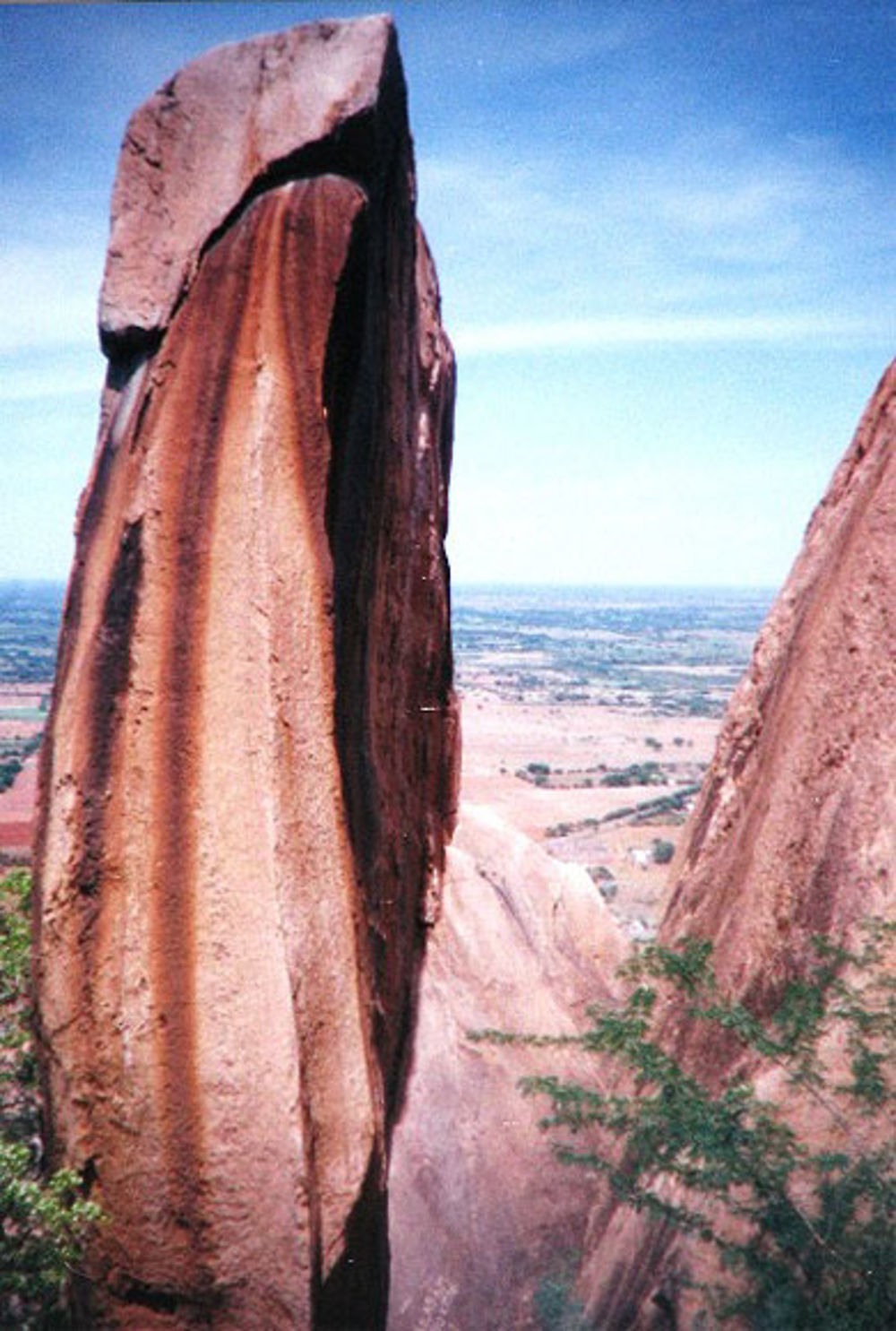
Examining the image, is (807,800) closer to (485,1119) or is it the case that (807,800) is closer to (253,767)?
(485,1119)

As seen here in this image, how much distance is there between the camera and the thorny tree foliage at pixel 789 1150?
583 centimetres

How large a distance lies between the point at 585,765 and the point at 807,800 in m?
64.6

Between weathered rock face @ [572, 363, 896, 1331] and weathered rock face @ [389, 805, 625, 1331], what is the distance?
0.72 metres

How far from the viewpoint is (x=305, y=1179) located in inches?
200

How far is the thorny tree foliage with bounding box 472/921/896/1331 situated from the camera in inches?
230

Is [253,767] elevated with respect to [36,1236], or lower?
elevated

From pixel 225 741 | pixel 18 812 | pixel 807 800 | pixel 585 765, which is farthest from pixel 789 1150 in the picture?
pixel 585 765

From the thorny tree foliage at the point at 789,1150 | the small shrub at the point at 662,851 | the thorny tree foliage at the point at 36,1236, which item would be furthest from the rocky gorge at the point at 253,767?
the small shrub at the point at 662,851

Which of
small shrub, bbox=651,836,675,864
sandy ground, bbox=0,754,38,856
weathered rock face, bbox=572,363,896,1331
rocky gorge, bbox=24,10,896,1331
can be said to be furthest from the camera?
small shrub, bbox=651,836,675,864

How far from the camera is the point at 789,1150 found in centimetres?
651

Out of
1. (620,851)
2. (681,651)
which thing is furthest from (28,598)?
(620,851)

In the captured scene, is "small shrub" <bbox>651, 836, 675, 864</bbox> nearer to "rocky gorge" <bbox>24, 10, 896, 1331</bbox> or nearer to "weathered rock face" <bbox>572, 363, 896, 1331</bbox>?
"weathered rock face" <bbox>572, 363, 896, 1331</bbox>

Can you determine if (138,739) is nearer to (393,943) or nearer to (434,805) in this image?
(393,943)

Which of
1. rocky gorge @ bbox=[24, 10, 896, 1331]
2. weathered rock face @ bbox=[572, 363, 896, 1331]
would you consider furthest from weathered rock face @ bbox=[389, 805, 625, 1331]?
weathered rock face @ bbox=[572, 363, 896, 1331]
